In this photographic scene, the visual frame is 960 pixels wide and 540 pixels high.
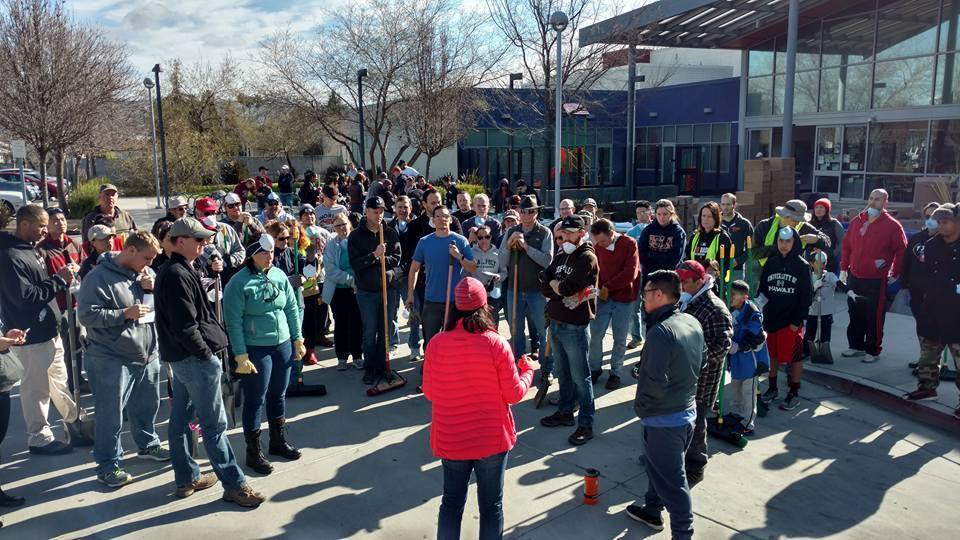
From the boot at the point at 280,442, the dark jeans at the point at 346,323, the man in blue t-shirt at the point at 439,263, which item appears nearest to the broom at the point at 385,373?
the man in blue t-shirt at the point at 439,263

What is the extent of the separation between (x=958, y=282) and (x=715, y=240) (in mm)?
2169

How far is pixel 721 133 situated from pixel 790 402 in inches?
948

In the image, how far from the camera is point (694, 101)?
29.4 metres

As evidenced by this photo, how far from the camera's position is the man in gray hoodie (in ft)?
15.7

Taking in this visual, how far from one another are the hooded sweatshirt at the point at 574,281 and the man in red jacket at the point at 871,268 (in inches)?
159

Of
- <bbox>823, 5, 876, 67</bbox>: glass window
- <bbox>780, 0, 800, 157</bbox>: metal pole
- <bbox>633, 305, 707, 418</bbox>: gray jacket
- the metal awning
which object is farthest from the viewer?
<bbox>823, 5, 876, 67</bbox>: glass window

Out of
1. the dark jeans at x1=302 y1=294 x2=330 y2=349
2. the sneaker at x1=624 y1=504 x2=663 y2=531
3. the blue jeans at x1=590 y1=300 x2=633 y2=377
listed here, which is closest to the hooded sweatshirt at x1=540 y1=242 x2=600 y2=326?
the blue jeans at x1=590 y1=300 x2=633 y2=377

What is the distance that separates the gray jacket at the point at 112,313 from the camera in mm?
4758

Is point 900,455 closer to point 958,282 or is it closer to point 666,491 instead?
point 958,282

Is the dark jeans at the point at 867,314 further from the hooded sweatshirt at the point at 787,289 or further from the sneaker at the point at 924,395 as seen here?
the hooded sweatshirt at the point at 787,289

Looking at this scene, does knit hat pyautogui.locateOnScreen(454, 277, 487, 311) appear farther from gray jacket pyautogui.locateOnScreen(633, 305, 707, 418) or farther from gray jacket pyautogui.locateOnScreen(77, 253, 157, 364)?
gray jacket pyautogui.locateOnScreen(77, 253, 157, 364)

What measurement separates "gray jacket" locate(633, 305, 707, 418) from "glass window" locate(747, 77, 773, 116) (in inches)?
902

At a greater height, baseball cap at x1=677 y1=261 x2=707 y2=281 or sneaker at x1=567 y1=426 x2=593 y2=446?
baseball cap at x1=677 y1=261 x2=707 y2=281

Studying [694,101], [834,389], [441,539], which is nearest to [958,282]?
[834,389]
